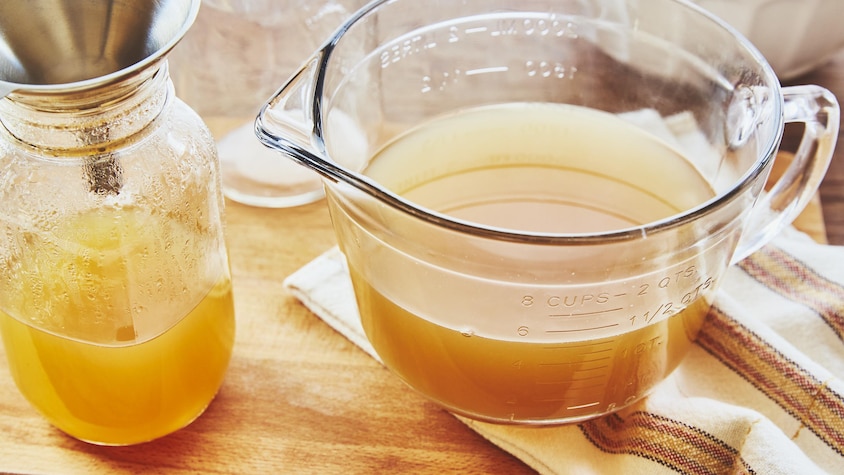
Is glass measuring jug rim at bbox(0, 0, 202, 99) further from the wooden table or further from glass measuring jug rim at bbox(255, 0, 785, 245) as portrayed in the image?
the wooden table

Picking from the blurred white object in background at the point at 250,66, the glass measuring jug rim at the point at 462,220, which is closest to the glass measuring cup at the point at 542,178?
the glass measuring jug rim at the point at 462,220

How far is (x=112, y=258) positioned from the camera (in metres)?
0.82

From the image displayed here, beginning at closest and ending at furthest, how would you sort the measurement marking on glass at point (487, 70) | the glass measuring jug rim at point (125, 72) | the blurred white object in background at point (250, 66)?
the glass measuring jug rim at point (125, 72), the measurement marking on glass at point (487, 70), the blurred white object in background at point (250, 66)

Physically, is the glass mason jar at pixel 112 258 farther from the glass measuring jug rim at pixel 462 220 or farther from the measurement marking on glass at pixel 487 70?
the measurement marking on glass at pixel 487 70

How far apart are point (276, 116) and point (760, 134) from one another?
44 centimetres

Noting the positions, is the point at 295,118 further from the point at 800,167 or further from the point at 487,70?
the point at 800,167

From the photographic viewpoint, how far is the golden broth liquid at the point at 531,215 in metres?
0.79

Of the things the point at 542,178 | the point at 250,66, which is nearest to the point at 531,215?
the point at 542,178

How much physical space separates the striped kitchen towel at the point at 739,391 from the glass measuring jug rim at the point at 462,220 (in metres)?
0.17

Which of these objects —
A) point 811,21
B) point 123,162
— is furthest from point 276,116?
point 811,21

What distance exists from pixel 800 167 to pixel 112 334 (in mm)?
682

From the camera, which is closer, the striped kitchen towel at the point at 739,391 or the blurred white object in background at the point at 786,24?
the striped kitchen towel at the point at 739,391

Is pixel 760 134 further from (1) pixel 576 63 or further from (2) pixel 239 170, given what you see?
(2) pixel 239 170

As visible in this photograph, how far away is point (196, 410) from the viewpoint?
0.95 metres
